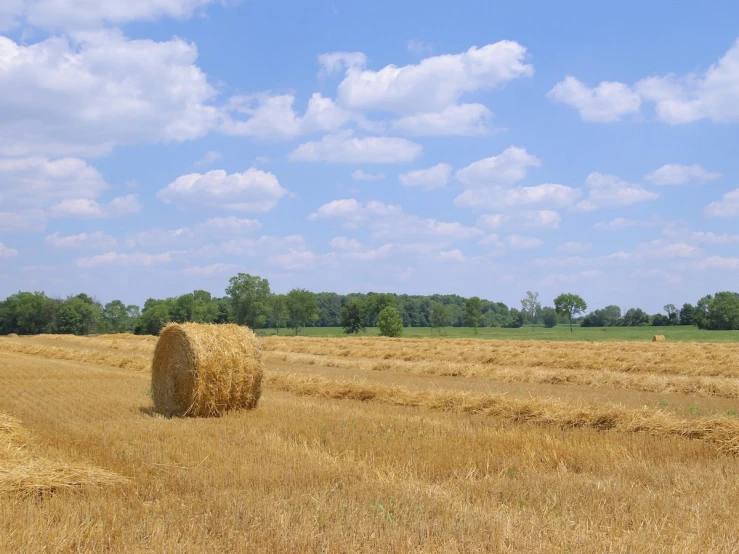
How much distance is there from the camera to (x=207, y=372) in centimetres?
1280

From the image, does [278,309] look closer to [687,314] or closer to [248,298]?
[248,298]

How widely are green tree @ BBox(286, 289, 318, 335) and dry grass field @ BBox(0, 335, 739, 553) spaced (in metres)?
86.3

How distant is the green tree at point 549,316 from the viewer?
127 metres

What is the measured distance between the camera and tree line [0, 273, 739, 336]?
9212 centimetres

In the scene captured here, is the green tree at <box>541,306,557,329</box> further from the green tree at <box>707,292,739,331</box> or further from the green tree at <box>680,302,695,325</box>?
the green tree at <box>707,292,739,331</box>

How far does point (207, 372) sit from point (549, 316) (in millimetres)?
121216

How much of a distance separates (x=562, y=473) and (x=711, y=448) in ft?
9.89

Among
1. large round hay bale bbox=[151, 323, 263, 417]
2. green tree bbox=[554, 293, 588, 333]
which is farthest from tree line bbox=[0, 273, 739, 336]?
large round hay bale bbox=[151, 323, 263, 417]

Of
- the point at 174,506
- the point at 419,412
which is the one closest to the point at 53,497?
the point at 174,506

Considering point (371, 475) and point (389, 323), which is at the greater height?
point (389, 323)

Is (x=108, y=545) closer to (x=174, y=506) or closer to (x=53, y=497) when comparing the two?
(x=174, y=506)

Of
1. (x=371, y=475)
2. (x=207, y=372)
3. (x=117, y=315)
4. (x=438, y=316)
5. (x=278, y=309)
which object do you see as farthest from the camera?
(x=117, y=315)

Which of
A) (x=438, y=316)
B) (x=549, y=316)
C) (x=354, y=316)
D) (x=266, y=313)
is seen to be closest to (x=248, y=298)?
(x=266, y=313)

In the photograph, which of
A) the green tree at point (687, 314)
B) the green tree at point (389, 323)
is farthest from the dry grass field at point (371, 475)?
the green tree at point (687, 314)
